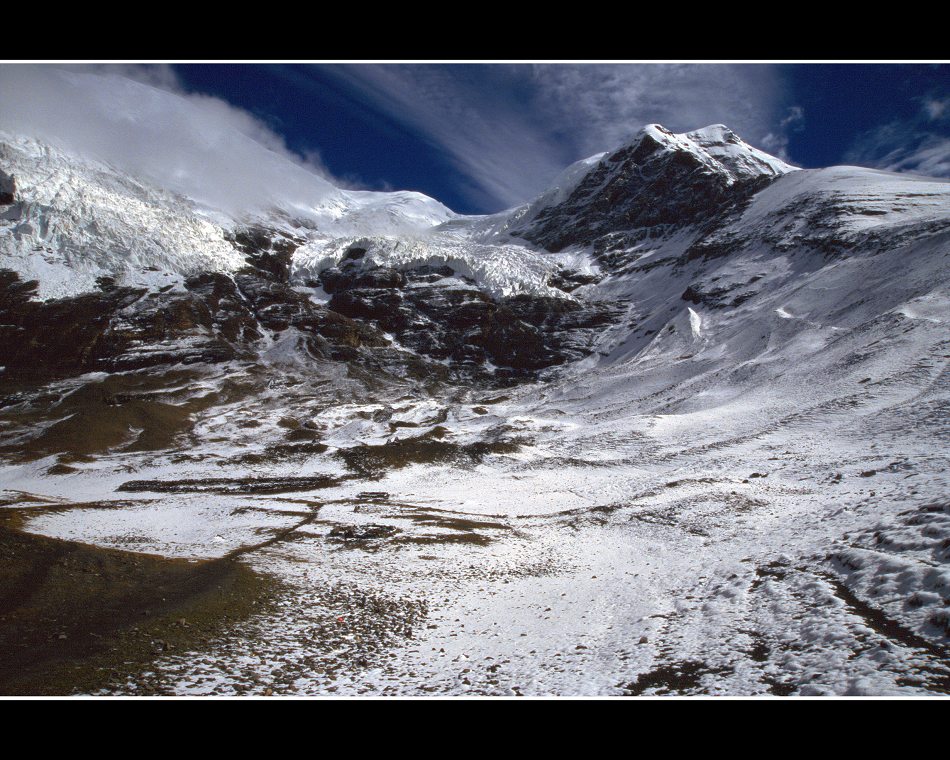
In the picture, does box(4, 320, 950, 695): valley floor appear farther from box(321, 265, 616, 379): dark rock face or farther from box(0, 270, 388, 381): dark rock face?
box(321, 265, 616, 379): dark rock face

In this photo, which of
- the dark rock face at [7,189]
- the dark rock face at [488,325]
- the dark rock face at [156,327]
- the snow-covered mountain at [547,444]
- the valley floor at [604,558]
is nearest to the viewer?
the valley floor at [604,558]

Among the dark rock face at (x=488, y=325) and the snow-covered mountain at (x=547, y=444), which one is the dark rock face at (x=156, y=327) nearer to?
the snow-covered mountain at (x=547, y=444)

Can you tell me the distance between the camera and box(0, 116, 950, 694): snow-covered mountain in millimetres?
13969

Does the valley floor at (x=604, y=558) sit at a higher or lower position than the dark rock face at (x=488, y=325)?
lower

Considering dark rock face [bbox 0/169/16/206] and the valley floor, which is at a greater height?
dark rock face [bbox 0/169/16/206]

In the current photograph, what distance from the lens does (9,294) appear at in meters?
151

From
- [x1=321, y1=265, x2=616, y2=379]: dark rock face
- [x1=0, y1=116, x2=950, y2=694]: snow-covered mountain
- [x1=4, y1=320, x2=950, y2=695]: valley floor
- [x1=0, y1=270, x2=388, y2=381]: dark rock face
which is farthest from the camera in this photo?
[x1=321, y1=265, x2=616, y2=379]: dark rock face

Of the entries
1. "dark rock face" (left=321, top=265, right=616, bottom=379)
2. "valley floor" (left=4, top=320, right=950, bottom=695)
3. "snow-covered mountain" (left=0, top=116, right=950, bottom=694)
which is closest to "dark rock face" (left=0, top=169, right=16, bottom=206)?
"snow-covered mountain" (left=0, top=116, right=950, bottom=694)

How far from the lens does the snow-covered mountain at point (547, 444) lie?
14.0 meters

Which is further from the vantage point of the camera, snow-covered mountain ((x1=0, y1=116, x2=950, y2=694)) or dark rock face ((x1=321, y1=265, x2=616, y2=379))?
dark rock face ((x1=321, y1=265, x2=616, y2=379))

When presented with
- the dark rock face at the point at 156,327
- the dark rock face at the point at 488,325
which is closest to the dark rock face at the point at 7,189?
the dark rock face at the point at 156,327

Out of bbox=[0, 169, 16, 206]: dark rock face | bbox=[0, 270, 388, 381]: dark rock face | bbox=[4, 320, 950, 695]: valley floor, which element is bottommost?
bbox=[4, 320, 950, 695]: valley floor

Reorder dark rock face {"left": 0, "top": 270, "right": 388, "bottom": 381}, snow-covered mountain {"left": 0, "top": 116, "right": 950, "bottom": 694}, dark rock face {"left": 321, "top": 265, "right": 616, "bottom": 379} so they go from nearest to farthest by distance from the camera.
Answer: snow-covered mountain {"left": 0, "top": 116, "right": 950, "bottom": 694}, dark rock face {"left": 0, "top": 270, "right": 388, "bottom": 381}, dark rock face {"left": 321, "top": 265, "right": 616, "bottom": 379}

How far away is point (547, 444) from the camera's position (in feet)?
217
